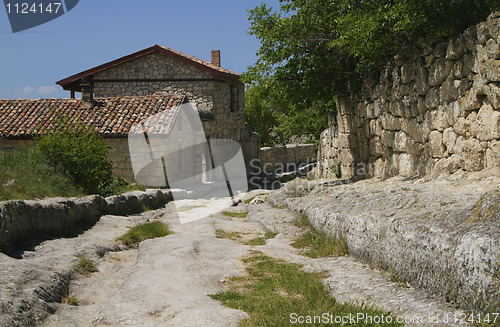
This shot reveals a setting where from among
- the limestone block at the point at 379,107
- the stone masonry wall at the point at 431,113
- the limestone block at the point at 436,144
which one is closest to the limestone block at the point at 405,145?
the stone masonry wall at the point at 431,113

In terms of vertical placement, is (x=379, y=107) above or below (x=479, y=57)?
below

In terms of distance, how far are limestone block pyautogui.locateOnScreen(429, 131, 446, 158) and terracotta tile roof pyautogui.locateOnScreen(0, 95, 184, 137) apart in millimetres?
10874

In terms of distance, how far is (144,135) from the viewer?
18.0 meters

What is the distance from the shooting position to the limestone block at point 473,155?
24.4ft

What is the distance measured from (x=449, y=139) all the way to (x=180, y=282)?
216 inches

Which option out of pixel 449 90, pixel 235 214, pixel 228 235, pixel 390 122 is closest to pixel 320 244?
pixel 228 235

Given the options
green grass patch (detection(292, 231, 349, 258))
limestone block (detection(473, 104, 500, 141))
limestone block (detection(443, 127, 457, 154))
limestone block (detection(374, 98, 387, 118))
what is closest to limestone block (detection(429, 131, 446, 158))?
limestone block (detection(443, 127, 457, 154))

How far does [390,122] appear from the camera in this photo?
11.3m

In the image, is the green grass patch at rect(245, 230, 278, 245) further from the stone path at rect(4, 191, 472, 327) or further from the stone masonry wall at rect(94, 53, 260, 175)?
the stone masonry wall at rect(94, 53, 260, 175)

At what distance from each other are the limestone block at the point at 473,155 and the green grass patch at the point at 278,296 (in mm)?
3502

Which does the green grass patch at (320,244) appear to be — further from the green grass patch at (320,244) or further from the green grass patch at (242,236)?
the green grass patch at (242,236)

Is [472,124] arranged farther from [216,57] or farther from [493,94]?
[216,57]

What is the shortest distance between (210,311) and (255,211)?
295 inches

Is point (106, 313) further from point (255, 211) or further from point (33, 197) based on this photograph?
point (255, 211)
